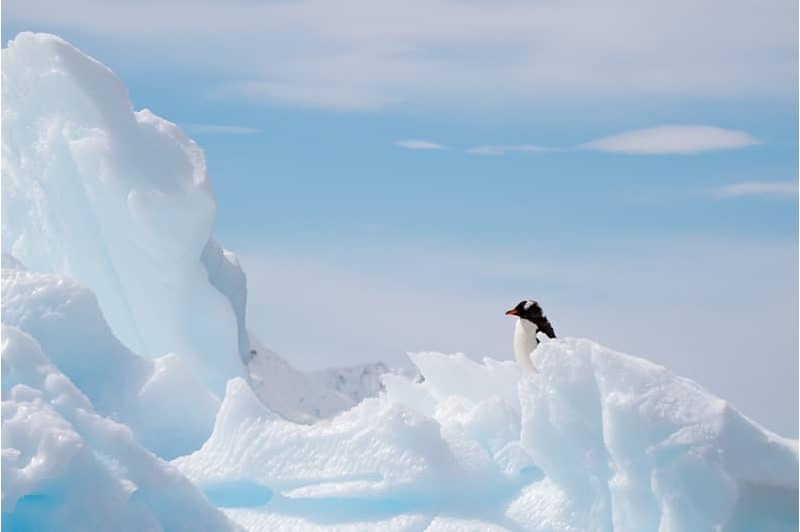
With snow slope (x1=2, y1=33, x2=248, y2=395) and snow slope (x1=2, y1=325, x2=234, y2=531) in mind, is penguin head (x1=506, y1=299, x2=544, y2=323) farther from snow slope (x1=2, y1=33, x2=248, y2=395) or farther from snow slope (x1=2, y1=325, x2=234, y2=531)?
snow slope (x1=2, y1=325, x2=234, y2=531)

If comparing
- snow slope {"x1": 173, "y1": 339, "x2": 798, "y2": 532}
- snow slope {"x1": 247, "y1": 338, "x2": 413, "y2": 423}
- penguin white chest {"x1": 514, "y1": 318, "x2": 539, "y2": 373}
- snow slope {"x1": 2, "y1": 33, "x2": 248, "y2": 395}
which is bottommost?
snow slope {"x1": 247, "y1": 338, "x2": 413, "y2": 423}

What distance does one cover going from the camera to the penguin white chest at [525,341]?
10.4m

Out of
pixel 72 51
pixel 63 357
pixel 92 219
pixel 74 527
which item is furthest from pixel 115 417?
pixel 72 51

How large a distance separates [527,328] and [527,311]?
15 centimetres

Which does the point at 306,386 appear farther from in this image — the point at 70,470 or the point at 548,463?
the point at 70,470

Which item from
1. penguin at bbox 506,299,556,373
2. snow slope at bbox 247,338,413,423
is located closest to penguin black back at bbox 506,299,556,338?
penguin at bbox 506,299,556,373

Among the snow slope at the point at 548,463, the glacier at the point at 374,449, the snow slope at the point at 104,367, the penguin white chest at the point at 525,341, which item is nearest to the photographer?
the glacier at the point at 374,449

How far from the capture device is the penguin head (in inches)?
412

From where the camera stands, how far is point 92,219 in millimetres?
11609

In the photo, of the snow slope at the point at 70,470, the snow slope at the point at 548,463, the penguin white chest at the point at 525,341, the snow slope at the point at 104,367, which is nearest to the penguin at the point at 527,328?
the penguin white chest at the point at 525,341

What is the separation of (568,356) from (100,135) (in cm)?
562

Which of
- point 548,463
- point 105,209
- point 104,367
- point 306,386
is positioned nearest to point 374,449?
point 548,463

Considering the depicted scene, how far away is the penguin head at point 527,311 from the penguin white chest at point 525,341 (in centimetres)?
5

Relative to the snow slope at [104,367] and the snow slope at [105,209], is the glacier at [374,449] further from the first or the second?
the snow slope at [105,209]
